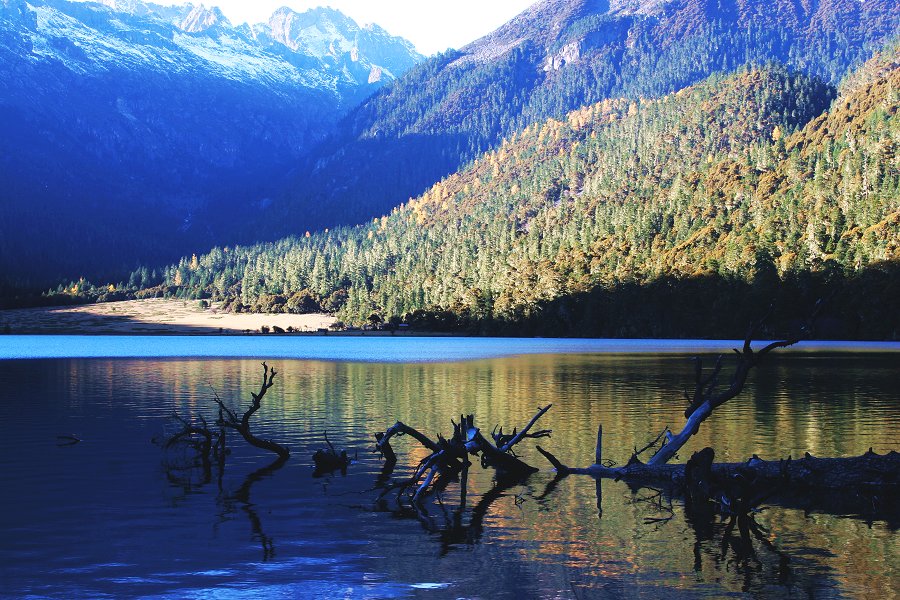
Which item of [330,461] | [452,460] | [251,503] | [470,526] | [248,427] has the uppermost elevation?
[248,427]

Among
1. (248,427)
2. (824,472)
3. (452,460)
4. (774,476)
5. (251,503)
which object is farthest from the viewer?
(248,427)

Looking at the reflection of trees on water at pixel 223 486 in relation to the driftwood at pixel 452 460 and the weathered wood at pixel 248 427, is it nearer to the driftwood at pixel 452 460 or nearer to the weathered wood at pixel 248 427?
the weathered wood at pixel 248 427

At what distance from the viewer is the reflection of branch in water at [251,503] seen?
30828 millimetres

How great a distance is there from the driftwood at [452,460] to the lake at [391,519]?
2.81ft

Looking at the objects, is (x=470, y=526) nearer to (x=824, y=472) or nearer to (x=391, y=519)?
(x=391, y=519)

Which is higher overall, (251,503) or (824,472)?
(824,472)

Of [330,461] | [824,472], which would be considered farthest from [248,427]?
[824,472]

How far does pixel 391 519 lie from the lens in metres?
35.1

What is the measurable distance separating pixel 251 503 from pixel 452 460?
10017 mm

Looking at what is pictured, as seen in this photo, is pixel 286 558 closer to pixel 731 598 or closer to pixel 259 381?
pixel 731 598

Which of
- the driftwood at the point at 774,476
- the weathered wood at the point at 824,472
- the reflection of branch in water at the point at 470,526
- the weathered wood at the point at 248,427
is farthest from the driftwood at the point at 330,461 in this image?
the weathered wood at the point at 824,472

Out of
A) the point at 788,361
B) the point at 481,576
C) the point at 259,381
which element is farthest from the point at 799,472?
the point at 788,361

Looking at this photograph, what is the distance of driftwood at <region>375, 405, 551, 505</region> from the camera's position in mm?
39125

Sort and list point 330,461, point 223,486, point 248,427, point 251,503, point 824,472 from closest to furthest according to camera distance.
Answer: point 824,472, point 251,503, point 223,486, point 330,461, point 248,427
